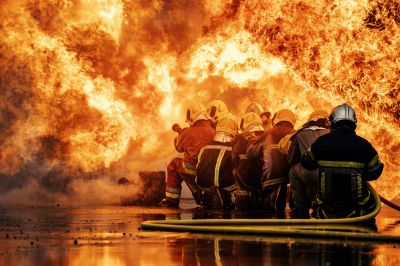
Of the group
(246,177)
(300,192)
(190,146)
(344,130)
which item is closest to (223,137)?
(190,146)

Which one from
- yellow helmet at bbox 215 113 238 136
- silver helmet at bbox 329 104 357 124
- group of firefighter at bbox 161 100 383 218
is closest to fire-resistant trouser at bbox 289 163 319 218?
group of firefighter at bbox 161 100 383 218

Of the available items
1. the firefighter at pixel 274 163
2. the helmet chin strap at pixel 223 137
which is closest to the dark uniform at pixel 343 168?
the firefighter at pixel 274 163

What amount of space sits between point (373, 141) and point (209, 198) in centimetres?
449

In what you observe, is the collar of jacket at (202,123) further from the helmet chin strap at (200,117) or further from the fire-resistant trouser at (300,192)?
the fire-resistant trouser at (300,192)

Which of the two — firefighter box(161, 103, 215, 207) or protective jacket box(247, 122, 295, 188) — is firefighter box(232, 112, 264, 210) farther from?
firefighter box(161, 103, 215, 207)

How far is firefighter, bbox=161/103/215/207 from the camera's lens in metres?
22.2

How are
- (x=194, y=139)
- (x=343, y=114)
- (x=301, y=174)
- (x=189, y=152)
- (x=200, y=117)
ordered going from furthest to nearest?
(x=200, y=117) < (x=189, y=152) < (x=194, y=139) < (x=301, y=174) < (x=343, y=114)

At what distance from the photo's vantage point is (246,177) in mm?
20484

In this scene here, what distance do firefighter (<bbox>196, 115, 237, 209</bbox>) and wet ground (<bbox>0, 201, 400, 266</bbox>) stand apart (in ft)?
19.7

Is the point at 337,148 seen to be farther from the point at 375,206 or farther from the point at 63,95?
the point at 63,95

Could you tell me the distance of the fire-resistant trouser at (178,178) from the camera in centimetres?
2231

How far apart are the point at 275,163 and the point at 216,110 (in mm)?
3575

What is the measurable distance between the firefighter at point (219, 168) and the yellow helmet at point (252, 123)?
302 mm

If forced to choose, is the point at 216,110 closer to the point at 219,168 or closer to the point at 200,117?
the point at 200,117
